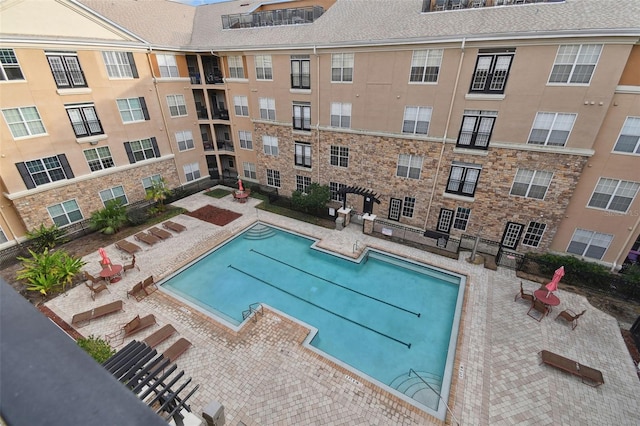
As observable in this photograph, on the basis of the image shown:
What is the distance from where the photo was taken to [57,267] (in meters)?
16.6

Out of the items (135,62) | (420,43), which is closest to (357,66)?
(420,43)

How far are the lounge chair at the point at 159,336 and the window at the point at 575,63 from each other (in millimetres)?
24180

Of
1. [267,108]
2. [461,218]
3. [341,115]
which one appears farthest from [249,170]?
[461,218]

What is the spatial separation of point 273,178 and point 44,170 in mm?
17196

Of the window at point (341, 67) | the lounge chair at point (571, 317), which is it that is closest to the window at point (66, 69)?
the window at point (341, 67)

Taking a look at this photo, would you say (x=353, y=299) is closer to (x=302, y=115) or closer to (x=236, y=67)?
(x=302, y=115)

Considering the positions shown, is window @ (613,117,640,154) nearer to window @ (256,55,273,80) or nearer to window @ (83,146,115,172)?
window @ (256,55,273,80)

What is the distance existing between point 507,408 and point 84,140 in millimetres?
29962

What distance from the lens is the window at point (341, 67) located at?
2066cm

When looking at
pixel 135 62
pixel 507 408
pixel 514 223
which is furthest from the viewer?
pixel 135 62

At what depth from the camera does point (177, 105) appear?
27031 mm

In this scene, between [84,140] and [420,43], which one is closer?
[420,43]

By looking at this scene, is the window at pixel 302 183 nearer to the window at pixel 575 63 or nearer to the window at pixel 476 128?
the window at pixel 476 128

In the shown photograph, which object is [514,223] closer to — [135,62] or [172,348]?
[172,348]
